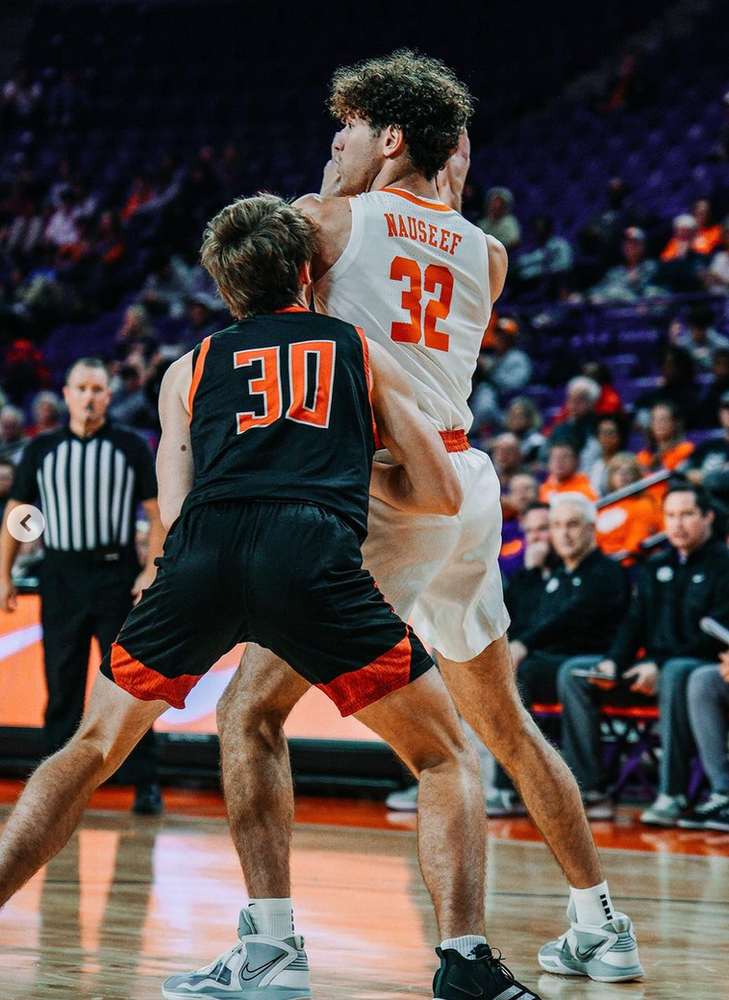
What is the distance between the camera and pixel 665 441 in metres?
9.84

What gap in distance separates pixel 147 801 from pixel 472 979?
4.42 meters

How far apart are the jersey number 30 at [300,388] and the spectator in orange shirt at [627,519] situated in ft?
21.5

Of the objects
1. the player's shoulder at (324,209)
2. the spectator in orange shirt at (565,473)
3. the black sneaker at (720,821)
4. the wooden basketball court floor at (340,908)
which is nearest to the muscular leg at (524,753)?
the wooden basketball court floor at (340,908)

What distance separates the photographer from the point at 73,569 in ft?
22.2

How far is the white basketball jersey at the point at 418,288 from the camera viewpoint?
3119 millimetres

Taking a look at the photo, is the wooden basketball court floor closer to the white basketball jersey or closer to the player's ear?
the white basketball jersey

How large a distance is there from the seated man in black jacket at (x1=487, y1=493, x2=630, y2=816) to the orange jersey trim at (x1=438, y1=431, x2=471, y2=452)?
4316 mm

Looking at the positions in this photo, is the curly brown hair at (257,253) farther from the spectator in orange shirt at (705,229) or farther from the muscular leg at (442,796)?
the spectator in orange shirt at (705,229)

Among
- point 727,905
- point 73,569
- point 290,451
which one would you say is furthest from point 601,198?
point 290,451

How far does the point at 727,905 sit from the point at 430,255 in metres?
2.45

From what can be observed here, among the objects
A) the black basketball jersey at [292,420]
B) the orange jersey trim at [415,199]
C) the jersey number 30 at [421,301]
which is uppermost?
the orange jersey trim at [415,199]

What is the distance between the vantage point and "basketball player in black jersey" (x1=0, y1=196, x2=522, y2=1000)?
8.63 feet

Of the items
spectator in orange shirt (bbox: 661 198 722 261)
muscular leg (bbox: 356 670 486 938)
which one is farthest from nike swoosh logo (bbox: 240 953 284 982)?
spectator in orange shirt (bbox: 661 198 722 261)

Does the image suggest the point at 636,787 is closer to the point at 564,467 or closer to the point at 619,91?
Result: the point at 564,467
